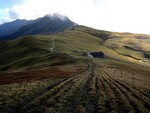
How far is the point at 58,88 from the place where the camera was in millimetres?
45656

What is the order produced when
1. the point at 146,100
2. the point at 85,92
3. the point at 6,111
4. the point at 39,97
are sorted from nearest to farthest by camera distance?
the point at 6,111 → the point at 39,97 → the point at 146,100 → the point at 85,92

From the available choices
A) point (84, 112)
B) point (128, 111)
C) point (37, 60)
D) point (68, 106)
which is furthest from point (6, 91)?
point (37, 60)

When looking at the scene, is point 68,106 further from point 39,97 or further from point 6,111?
point 6,111

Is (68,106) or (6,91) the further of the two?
(6,91)

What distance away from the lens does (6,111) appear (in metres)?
31.6

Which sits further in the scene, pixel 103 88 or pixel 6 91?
pixel 103 88

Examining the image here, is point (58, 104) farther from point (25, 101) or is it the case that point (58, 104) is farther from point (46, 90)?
point (46, 90)

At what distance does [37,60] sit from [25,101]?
93746 mm

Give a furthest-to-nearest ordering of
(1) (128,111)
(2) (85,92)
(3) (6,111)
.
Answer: (2) (85,92) → (1) (128,111) → (3) (6,111)

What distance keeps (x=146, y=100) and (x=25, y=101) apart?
18.3m

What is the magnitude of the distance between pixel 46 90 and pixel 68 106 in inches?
417

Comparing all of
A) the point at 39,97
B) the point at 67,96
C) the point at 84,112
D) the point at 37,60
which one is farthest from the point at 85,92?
the point at 37,60

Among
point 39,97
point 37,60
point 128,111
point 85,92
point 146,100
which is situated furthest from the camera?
point 37,60

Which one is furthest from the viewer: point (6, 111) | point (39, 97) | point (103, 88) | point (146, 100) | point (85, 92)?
point (103, 88)
